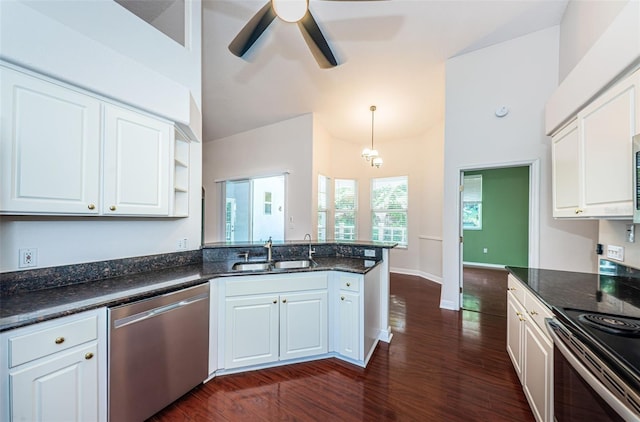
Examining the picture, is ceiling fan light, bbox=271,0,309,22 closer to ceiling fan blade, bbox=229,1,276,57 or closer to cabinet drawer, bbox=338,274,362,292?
ceiling fan blade, bbox=229,1,276,57

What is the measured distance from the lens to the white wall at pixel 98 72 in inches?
51.5

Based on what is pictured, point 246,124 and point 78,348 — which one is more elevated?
point 246,124

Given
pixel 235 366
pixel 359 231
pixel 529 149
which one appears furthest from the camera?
pixel 359 231

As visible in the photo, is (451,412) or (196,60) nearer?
(451,412)

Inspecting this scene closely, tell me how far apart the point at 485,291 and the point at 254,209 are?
501 centimetres

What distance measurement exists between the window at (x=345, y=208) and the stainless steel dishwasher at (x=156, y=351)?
452cm

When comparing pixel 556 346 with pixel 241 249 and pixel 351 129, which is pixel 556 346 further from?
pixel 351 129

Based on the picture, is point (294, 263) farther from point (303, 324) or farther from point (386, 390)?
point (386, 390)

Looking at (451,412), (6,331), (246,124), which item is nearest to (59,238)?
(6,331)

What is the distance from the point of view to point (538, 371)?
143 centimetres

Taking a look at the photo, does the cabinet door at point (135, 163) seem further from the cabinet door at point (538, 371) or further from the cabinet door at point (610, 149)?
the cabinet door at point (610, 149)

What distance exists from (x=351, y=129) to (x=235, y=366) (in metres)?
4.91

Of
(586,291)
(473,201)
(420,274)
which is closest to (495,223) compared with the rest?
(473,201)

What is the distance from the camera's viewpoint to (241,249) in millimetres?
2564
